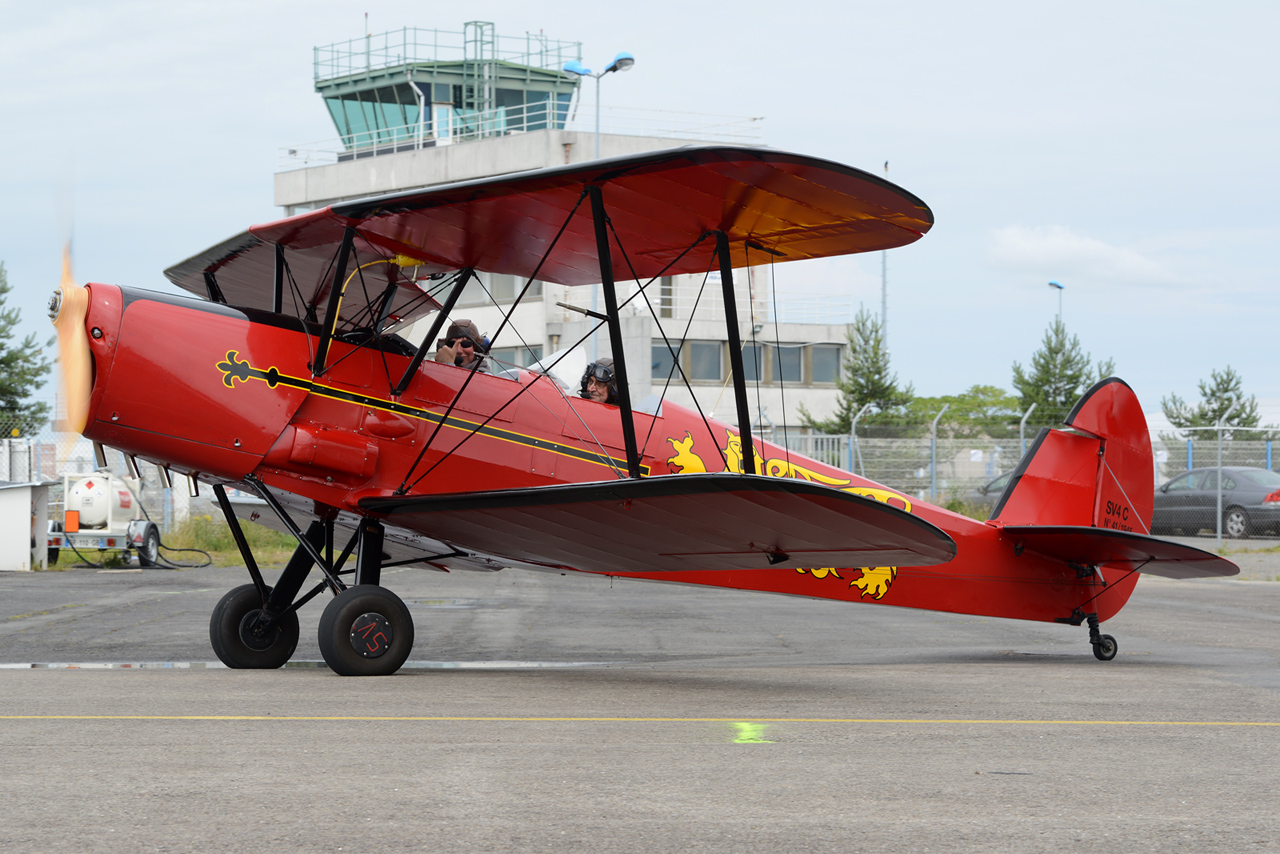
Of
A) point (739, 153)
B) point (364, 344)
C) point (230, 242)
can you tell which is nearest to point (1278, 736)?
point (739, 153)

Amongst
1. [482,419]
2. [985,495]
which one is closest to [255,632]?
[482,419]

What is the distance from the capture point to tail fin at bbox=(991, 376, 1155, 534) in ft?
31.9

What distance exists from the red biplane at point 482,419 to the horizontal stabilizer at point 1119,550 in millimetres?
32

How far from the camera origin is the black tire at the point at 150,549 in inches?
787

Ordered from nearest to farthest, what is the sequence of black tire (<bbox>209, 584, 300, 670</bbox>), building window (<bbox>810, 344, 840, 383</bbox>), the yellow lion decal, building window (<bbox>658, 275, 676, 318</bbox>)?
1. black tire (<bbox>209, 584, 300, 670</bbox>)
2. the yellow lion decal
3. building window (<bbox>658, 275, 676, 318</bbox>)
4. building window (<bbox>810, 344, 840, 383</bbox>)

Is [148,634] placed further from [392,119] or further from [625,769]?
[392,119]

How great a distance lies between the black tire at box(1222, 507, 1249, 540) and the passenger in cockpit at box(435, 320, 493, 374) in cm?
1999

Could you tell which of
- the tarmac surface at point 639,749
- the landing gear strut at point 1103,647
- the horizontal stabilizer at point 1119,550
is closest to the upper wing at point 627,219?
the tarmac surface at point 639,749

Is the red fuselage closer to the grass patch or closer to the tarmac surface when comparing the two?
the tarmac surface

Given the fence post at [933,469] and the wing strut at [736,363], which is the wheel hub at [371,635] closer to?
the wing strut at [736,363]

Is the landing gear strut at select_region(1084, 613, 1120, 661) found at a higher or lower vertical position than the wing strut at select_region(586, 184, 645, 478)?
lower

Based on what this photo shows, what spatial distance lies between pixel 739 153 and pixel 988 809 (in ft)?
11.8

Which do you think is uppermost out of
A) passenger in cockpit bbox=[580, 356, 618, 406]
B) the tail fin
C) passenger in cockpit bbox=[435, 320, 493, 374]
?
passenger in cockpit bbox=[435, 320, 493, 374]

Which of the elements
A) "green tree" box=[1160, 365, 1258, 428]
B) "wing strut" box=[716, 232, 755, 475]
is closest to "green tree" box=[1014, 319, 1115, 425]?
"green tree" box=[1160, 365, 1258, 428]
